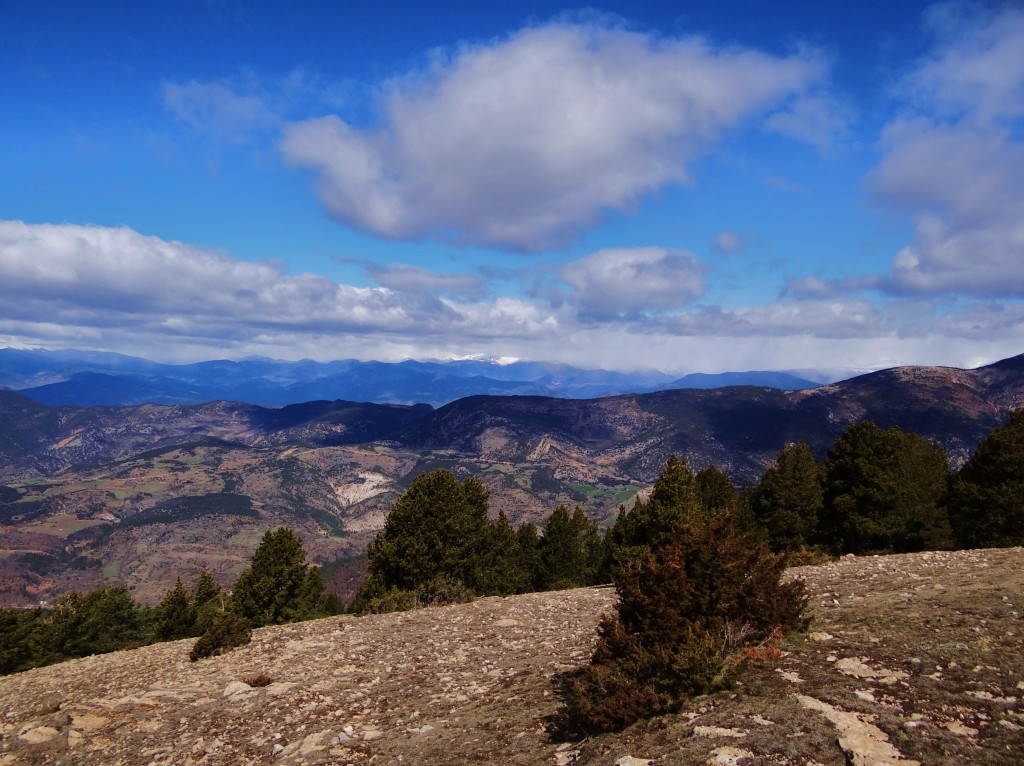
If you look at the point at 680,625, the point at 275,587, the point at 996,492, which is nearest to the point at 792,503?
the point at 996,492

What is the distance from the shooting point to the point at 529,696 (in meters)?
12.0

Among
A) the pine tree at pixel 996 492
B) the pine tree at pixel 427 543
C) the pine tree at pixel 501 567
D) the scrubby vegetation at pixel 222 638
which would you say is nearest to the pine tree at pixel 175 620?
the pine tree at pixel 427 543

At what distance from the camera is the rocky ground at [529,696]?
299 inches

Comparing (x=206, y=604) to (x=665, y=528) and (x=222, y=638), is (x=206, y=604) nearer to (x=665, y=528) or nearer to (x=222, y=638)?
(x=222, y=638)

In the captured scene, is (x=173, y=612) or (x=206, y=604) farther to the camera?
(x=206, y=604)

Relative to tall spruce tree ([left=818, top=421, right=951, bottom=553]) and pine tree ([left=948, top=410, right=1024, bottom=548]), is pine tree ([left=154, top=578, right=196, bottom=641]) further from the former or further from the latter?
pine tree ([left=948, top=410, right=1024, bottom=548])

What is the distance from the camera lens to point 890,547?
1572 inches

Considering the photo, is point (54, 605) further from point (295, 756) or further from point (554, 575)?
point (295, 756)

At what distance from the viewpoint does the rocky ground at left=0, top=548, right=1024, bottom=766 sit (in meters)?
7.59

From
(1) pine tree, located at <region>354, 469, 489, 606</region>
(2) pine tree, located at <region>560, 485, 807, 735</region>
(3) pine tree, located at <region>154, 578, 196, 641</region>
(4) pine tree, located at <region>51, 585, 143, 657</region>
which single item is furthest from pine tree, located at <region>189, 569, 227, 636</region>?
(2) pine tree, located at <region>560, 485, 807, 735</region>

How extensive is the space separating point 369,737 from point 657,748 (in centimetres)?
624

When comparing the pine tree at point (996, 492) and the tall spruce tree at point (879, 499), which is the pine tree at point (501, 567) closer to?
the tall spruce tree at point (879, 499)

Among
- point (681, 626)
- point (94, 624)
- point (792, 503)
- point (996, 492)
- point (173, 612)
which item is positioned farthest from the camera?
point (94, 624)

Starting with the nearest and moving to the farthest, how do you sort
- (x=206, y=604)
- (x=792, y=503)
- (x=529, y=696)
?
(x=529, y=696)
(x=792, y=503)
(x=206, y=604)
